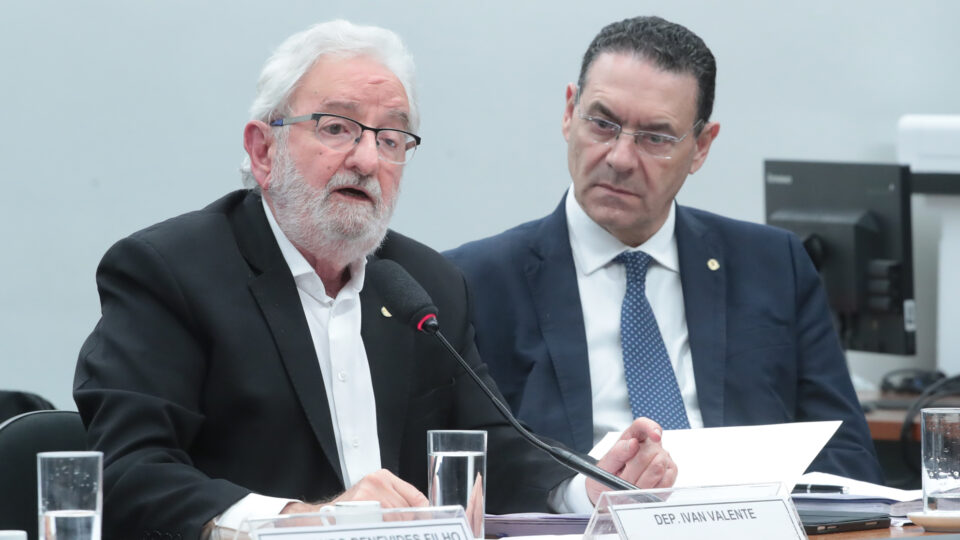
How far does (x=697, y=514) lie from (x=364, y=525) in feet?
1.21

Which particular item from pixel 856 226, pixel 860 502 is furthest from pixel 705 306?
pixel 856 226

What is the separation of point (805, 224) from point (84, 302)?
6.37 ft

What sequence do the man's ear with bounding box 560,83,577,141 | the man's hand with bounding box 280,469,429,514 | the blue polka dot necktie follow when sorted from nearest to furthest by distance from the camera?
the man's hand with bounding box 280,469,429,514, the blue polka dot necktie, the man's ear with bounding box 560,83,577,141

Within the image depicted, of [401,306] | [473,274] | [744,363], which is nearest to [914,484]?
[744,363]

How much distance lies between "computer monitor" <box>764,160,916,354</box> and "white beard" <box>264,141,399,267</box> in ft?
6.60

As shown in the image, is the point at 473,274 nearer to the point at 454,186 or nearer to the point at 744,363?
the point at 744,363

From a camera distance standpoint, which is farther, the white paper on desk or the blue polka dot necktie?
the blue polka dot necktie

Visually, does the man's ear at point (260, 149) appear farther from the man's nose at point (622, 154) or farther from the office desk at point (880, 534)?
the office desk at point (880, 534)

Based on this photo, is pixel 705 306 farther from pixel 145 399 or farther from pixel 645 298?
pixel 145 399

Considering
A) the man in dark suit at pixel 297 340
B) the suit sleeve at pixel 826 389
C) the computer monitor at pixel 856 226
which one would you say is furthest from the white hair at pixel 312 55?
the computer monitor at pixel 856 226

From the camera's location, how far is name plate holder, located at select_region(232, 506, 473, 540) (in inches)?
42.6

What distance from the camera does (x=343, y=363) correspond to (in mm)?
1839

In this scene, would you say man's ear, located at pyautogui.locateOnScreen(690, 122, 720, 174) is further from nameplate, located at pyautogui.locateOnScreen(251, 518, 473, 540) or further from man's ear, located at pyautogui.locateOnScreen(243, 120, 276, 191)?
nameplate, located at pyautogui.locateOnScreen(251, 518, 473, 540)

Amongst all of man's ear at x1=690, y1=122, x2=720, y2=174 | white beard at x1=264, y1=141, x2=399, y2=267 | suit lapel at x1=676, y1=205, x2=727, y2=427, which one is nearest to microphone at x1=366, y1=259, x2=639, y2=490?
white beard at x1=264, y1=141, x2=399, y2=267
